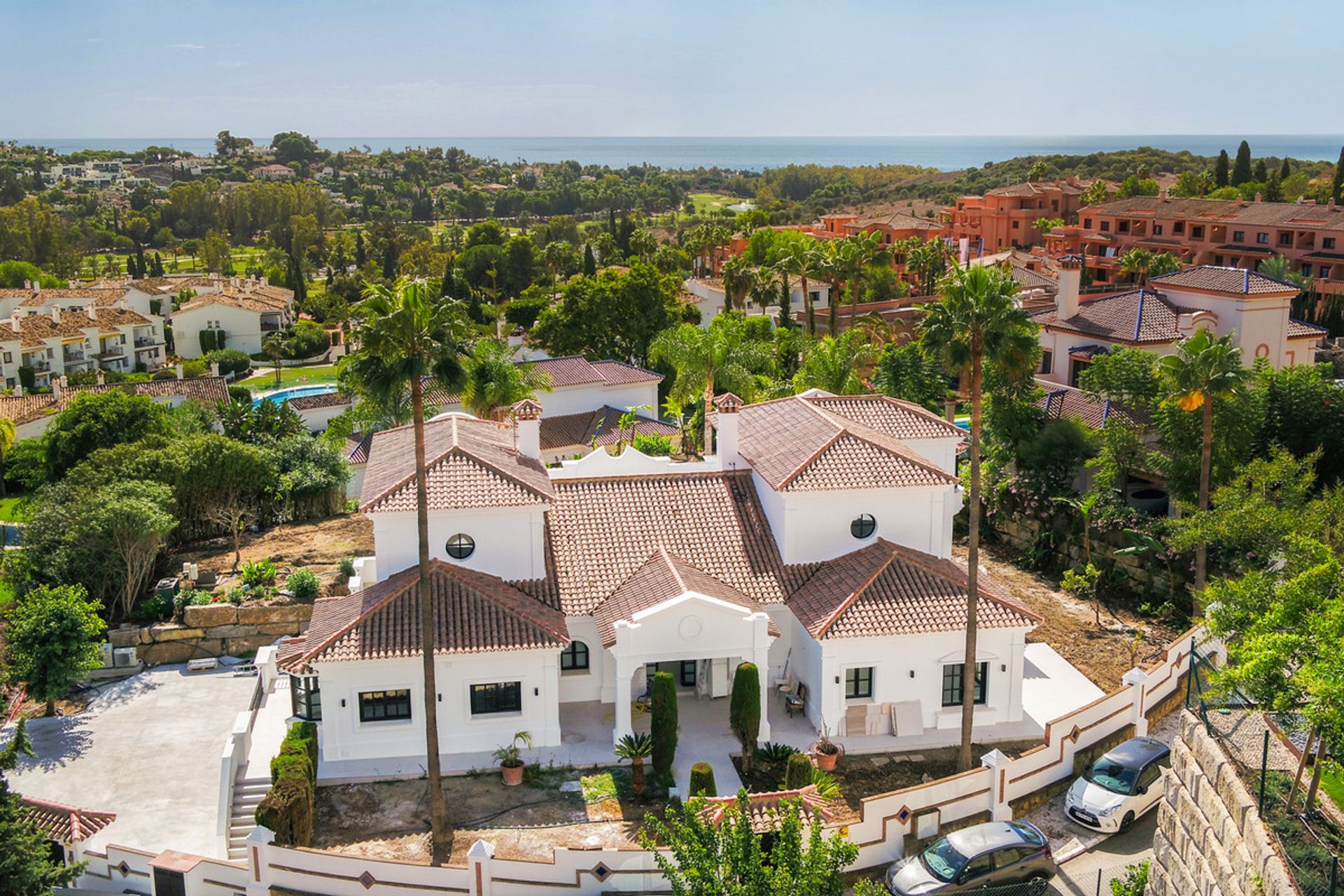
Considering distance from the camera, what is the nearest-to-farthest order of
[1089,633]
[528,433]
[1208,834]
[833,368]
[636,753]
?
[1208,834], [636,753], [528,433], [1089,633], [833,368]

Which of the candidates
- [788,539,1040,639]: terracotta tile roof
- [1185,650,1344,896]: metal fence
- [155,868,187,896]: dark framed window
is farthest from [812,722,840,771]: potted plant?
[155,868,187,896]: dark framed window

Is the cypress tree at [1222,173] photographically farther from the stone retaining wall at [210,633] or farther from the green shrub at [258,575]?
the stone retaining wall at [210,633]

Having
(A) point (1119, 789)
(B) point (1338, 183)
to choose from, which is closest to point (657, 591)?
(A) point (1119, 789)

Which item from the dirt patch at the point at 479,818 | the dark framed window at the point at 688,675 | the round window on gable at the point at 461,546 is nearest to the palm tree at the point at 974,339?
the dark framed window at the point at 688,675

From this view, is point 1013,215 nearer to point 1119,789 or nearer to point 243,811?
point 1119,789

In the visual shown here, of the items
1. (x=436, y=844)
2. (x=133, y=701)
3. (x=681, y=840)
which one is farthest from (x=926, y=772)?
(x=133, y=701)

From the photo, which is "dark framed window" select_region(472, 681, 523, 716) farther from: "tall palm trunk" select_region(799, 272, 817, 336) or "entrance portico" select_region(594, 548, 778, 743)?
"tall palm trunk" select_region(799, 272, 817, 336)
